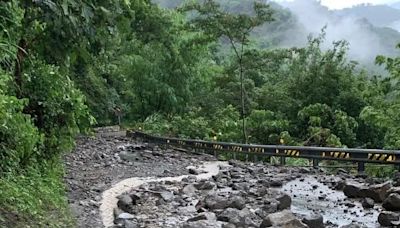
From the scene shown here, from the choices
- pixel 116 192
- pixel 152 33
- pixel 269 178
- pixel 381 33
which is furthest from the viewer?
pixel 381 33

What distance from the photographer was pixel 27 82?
883 cm

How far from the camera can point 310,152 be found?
1605 cm

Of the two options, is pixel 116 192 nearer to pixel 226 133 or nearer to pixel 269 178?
pixel 269 178

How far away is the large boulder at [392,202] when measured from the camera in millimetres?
9133

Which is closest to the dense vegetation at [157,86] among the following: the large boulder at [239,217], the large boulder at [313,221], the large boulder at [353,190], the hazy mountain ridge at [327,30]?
the large boulder at [239,217]

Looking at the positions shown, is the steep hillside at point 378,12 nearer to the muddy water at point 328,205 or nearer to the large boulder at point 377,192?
the muddy water at point 328,205

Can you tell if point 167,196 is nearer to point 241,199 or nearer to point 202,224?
point 241,199

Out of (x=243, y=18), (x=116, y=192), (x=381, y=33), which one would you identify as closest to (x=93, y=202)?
(x=116, y=192)

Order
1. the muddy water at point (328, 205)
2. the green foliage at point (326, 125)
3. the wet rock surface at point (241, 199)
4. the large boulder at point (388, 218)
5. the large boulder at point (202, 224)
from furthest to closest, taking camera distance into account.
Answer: the green foliage at point (326, 125)
the muddy water at point (328, 205)
the wet rock surface at point (241, 199)
the large boulder at point (388, 218)
the large boulder at point (202, 224)

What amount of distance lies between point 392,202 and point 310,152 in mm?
6855

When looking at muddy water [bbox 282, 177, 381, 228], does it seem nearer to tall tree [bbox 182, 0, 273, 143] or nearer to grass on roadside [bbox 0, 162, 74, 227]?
grass on roadside [bbox 0, 162, 74, 227]

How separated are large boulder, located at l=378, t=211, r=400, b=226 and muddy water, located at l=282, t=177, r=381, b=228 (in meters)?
0.13

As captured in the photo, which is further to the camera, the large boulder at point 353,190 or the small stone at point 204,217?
the large boulder at point 353,190

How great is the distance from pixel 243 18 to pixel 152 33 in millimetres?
12265
